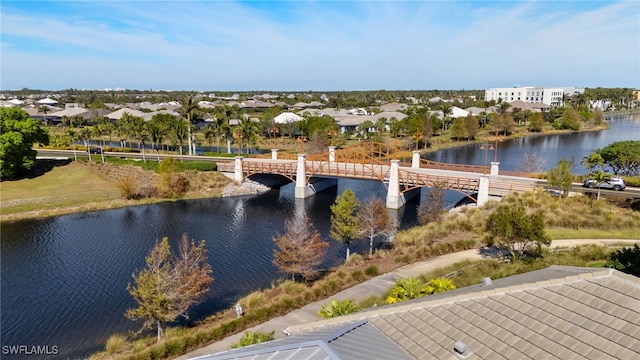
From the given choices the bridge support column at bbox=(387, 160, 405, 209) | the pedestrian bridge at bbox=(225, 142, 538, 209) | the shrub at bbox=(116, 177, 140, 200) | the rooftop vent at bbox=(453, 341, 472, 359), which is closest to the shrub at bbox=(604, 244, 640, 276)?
the rooftop vent at bbox=(453, 341, 472, 359)

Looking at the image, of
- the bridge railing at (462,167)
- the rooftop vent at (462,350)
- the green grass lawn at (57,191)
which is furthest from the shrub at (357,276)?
the green grass lawn at (57,191)

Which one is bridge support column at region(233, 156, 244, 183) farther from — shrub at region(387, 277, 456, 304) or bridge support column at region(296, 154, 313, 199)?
shrub at region(387, 277, 456, 304)

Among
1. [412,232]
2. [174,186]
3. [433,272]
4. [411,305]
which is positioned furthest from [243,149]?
[411,305]

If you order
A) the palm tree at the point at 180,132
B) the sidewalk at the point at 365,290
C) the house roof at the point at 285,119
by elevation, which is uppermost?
the house roof at the point at 285,119

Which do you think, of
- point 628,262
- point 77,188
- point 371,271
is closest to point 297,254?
point 371,271

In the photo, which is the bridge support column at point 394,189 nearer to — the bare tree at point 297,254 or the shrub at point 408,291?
the bare tree at point 297,254

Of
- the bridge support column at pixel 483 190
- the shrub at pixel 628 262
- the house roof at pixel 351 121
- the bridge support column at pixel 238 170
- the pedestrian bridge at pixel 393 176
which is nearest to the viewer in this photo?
the shrub at pixel 628 262

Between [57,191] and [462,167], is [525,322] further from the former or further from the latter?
[57,191]
